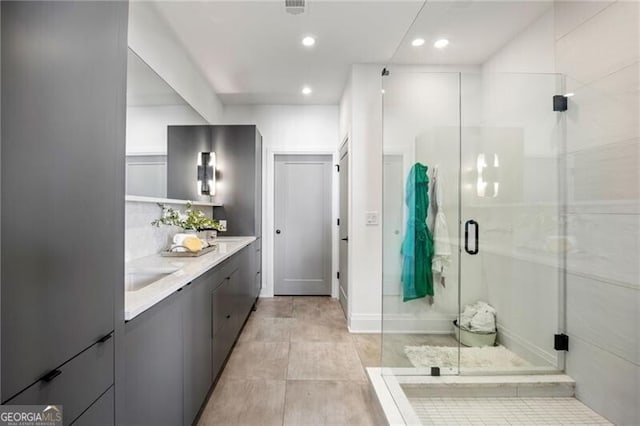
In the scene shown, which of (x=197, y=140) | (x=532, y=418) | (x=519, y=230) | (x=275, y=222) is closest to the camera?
(x=532, y=418)

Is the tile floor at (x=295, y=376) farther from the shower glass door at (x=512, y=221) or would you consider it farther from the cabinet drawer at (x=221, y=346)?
the shower glass door at (x=512, y=221)

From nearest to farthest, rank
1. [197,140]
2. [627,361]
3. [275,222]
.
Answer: [627,361] → [197,140] → [275,222]

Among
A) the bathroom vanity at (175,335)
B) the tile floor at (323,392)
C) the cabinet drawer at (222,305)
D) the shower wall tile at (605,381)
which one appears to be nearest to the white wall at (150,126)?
the bathroom vanity at (175,335)

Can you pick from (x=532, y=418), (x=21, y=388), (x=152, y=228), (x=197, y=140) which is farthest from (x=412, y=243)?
(x=197, y=140)

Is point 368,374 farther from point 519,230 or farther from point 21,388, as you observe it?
point 21,388

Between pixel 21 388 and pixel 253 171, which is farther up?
pixel 253 171

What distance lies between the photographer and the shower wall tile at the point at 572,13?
1.71m

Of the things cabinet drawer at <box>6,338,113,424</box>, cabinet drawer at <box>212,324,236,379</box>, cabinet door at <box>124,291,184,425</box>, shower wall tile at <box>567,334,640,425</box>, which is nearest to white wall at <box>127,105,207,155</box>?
cabinet door at <box>124,291,184,425</box>

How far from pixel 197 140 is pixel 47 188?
9.16ft

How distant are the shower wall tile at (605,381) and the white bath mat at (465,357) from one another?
31 cm

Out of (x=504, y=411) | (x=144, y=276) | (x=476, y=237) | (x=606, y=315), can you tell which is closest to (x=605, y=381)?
(x=606, y=315)

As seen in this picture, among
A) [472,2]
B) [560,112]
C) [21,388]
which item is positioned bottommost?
[21,388]

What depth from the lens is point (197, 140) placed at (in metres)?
3.31

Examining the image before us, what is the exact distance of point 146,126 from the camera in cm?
220
